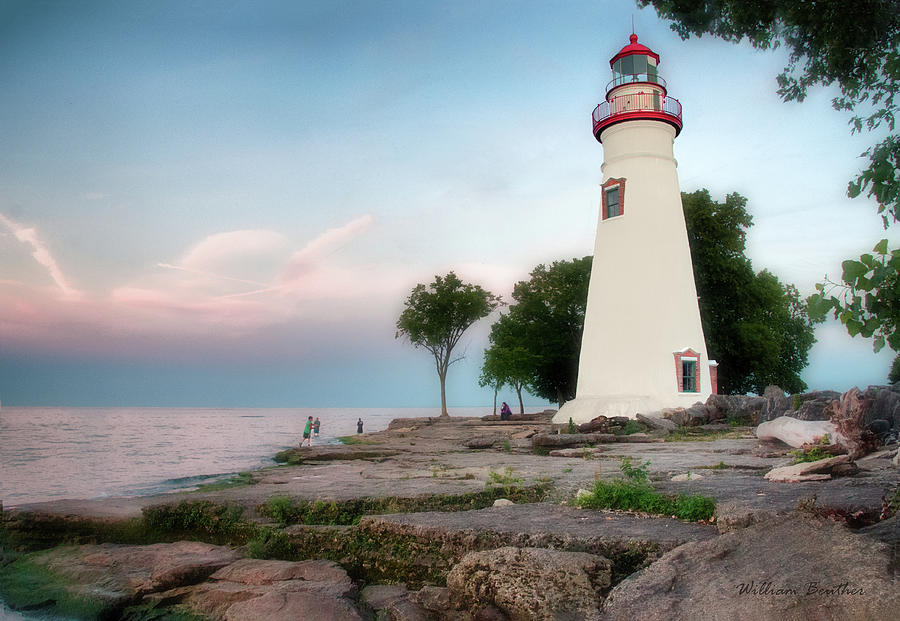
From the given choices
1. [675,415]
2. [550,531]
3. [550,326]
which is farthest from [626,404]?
[550,531]

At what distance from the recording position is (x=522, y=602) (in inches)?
161

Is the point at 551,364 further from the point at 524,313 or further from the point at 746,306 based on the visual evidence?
the point at 746,306

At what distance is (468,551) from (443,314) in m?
41.4

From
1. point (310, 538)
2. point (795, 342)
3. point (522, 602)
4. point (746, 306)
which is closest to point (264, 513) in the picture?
point (310, 538)

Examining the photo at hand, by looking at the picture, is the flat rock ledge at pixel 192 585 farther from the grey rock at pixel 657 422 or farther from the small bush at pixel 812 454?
the grey rock at pixel 657 422

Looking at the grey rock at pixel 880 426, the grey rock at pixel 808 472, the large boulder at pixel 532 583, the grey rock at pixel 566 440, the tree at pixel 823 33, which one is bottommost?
the grey rock at pixel 566 440

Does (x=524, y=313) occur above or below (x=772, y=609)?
above

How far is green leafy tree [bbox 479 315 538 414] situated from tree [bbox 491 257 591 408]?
0.06 m

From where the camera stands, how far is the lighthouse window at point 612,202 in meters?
23.7

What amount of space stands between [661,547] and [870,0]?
5.04m

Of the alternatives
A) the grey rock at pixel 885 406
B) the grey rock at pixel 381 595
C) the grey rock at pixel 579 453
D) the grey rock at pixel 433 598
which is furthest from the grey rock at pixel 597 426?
the grey rock at pixel 433 598

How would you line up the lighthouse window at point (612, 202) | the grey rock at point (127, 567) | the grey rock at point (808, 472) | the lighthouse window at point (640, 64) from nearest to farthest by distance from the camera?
the grey rock at point (127, 567), the grey rock at point (808, 472), the lighthouse window at point (612, 202), the lighthouse window at point (640, 64)

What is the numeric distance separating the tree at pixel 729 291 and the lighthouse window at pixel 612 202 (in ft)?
26.6
